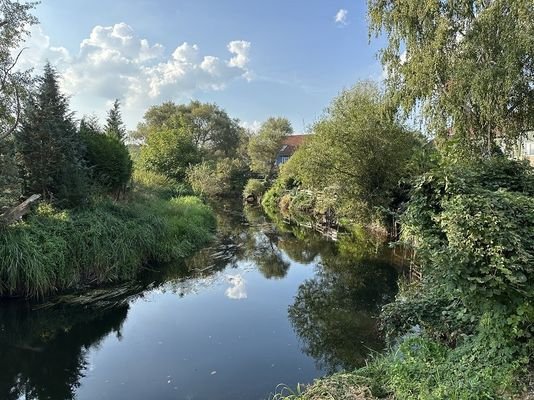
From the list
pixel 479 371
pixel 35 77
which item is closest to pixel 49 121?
pixel 35 77

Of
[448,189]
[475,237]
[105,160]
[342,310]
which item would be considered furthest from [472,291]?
[105,160]

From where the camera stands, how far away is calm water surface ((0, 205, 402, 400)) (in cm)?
595

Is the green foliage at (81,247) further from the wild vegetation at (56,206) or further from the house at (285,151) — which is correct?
the house at (285,151)

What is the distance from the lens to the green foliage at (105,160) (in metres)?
13.7

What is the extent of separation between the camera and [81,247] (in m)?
9.86

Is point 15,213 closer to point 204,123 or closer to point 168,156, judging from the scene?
point 168,156

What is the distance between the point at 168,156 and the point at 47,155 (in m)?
19.2

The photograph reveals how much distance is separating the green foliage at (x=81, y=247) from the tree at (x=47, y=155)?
678 millimetres

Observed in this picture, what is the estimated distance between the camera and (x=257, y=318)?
8.66 metres

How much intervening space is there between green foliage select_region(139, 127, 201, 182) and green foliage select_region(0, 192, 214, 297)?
1595 centimetres

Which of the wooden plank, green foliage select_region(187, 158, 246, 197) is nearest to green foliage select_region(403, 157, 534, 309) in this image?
the wooden plank

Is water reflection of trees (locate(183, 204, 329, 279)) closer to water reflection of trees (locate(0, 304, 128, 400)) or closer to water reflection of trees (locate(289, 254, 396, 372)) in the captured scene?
water reflection of trees (locate(289, 254, 396, 372))

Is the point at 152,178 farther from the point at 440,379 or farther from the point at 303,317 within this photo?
the point at 440,379

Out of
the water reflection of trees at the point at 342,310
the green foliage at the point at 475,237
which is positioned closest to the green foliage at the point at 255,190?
the water reflection of trees at the point at 342,310
